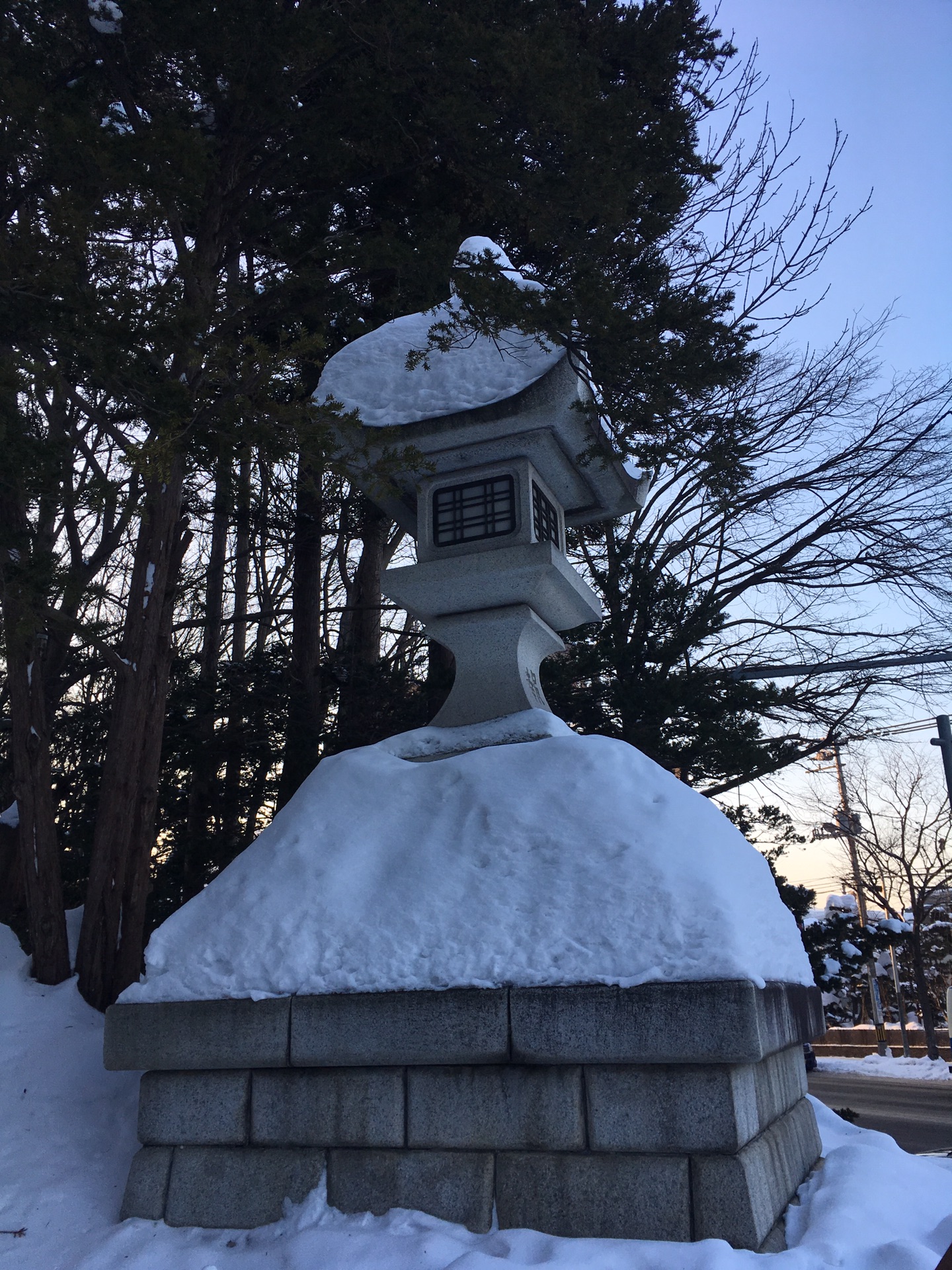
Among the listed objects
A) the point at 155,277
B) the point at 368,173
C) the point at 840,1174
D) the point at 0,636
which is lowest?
the point at 840,1174

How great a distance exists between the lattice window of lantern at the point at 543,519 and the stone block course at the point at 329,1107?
291 cm

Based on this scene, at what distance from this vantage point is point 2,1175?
370cm

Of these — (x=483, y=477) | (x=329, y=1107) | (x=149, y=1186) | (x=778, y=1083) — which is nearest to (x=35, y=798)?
(x=149, y=1186)

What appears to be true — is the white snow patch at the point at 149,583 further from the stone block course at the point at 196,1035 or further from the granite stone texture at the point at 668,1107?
the granite stone texture at the point at 668,1107

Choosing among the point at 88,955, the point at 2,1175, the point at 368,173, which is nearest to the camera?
the point at 2,1175

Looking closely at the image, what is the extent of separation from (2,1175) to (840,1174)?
138 inches

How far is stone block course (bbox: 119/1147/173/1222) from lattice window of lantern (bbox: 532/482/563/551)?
11.2 feet

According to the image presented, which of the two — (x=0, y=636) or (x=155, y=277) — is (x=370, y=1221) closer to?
(x=0, y=636)

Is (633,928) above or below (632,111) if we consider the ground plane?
below

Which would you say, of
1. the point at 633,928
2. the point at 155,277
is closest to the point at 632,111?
the point at 155,277

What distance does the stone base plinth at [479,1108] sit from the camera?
2.94 metres

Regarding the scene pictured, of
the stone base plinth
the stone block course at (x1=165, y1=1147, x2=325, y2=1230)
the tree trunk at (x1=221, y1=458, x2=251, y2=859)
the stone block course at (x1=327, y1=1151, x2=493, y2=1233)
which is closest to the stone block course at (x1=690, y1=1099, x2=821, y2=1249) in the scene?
the stone base plinth

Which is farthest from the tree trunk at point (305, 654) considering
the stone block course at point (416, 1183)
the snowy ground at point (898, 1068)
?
the snowy ground at point (898, 1068)

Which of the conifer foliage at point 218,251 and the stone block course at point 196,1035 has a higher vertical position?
the conifer foliage at point 218,251
